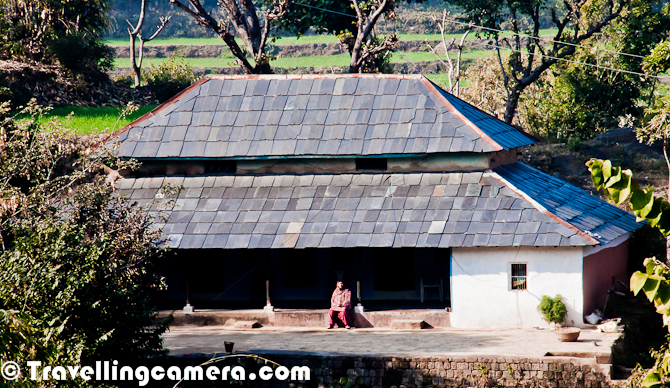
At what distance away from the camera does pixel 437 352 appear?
1681 centimetres

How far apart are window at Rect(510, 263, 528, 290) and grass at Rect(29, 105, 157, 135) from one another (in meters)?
15.0

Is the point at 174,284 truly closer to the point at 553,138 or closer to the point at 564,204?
the point at 564,204

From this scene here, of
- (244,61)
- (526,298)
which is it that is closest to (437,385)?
(526,298)

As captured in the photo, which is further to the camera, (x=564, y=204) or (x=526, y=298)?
(x=564, y=204)

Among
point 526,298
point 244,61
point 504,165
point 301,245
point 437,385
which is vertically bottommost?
point 437,385

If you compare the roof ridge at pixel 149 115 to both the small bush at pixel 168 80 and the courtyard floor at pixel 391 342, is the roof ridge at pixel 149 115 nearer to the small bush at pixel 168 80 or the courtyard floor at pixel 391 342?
the courtyard floor at pixel 391 342

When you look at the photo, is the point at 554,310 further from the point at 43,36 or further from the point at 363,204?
the point at 43,36

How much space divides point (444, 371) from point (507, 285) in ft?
11.1

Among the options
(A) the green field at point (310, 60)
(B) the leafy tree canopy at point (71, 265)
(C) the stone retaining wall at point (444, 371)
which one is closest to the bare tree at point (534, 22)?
(C) the stone retaining wall at point (444, 371)

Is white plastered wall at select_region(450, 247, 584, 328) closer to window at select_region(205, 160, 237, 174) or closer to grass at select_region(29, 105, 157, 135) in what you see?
window at select_region(205, 160, 237, 174)

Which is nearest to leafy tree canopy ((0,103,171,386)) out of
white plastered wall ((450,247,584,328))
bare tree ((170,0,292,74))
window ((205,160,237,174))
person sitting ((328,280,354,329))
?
person sitting ((328,280,354,329))

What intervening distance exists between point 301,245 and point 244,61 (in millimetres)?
14261

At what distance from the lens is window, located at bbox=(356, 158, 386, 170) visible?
21209mm

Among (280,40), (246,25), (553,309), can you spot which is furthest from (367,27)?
(280,40)
